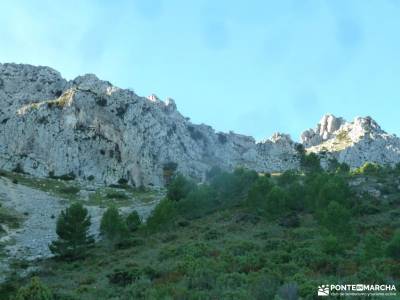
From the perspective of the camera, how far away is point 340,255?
34.7 m

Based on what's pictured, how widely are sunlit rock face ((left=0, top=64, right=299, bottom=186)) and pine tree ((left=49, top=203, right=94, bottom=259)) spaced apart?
242 feet

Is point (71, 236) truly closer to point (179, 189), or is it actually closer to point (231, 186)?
point (179, 189)

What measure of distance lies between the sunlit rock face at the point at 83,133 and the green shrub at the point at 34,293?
105518mm

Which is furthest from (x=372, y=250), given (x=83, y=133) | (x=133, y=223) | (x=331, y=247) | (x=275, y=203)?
(x=83, y=133)

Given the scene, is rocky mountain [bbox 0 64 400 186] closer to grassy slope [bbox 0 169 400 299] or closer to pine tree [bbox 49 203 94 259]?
pine tree [bbox 49 203 94 259]

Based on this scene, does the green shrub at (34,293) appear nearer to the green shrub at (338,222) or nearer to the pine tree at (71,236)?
the green shrub at (338,222)

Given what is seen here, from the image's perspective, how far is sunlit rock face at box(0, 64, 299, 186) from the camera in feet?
423

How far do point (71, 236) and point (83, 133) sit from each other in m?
85.6

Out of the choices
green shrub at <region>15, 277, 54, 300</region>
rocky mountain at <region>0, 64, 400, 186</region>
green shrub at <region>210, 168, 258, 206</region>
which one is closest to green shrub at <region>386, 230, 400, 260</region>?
green shrub at <region>15, 277, 54, 300</region>

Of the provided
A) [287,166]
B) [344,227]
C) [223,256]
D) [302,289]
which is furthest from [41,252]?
[287,166]

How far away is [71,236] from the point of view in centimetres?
5206

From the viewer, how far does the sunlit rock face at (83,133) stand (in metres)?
129

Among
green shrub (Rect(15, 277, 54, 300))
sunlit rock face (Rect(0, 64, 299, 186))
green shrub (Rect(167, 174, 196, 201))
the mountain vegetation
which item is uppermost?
sunlit rock face (Rect(0, 64, 299, 186))

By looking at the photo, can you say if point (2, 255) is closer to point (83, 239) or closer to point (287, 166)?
point (83, 239)
